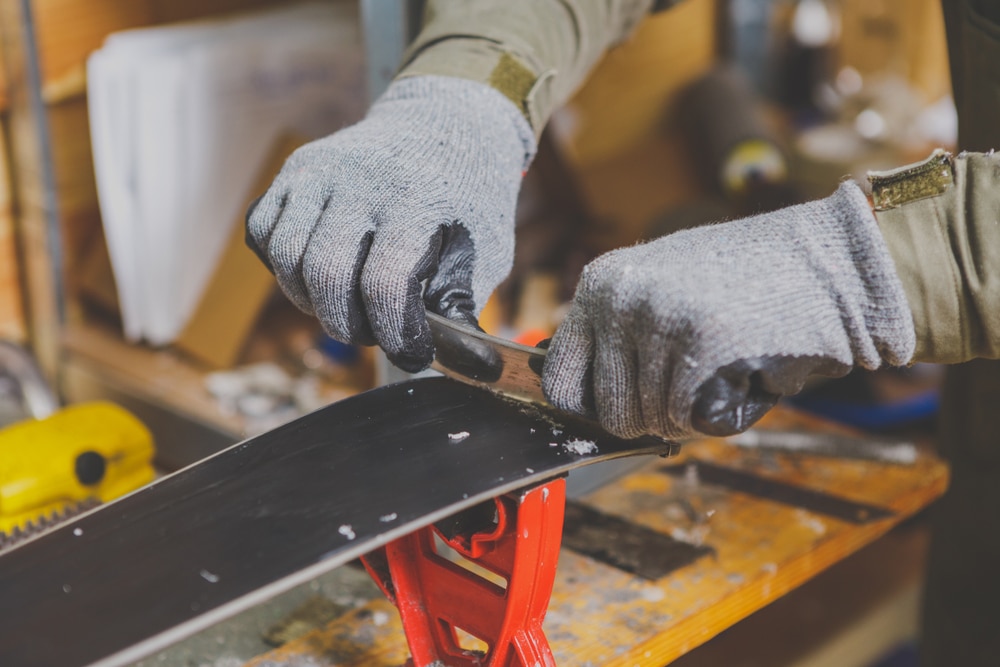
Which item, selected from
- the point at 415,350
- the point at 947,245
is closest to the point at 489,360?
the point at 415,350

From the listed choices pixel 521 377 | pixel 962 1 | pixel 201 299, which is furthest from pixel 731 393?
pixel 201 299

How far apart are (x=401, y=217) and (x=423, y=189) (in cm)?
4

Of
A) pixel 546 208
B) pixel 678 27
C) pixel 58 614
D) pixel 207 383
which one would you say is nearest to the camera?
pixel 58 614

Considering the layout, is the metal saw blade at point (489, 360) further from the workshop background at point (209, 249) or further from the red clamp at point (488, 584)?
the workshop background at point (209, 249)

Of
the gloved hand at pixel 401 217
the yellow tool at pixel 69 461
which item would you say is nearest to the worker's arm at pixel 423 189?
the gloved hand at pixel 401 217

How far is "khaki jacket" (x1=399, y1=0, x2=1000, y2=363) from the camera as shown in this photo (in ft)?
2.05

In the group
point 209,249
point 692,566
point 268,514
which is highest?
point 268,514

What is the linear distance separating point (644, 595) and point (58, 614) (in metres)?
0.52

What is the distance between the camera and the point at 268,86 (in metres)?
1.52

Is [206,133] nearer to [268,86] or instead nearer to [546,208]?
[268,86]

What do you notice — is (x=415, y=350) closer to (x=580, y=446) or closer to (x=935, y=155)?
(x=580, y=446)

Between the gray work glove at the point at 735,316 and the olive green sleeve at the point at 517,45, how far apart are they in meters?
0.31

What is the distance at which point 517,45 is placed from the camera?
906mm

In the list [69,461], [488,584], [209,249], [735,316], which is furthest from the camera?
[209,249]
